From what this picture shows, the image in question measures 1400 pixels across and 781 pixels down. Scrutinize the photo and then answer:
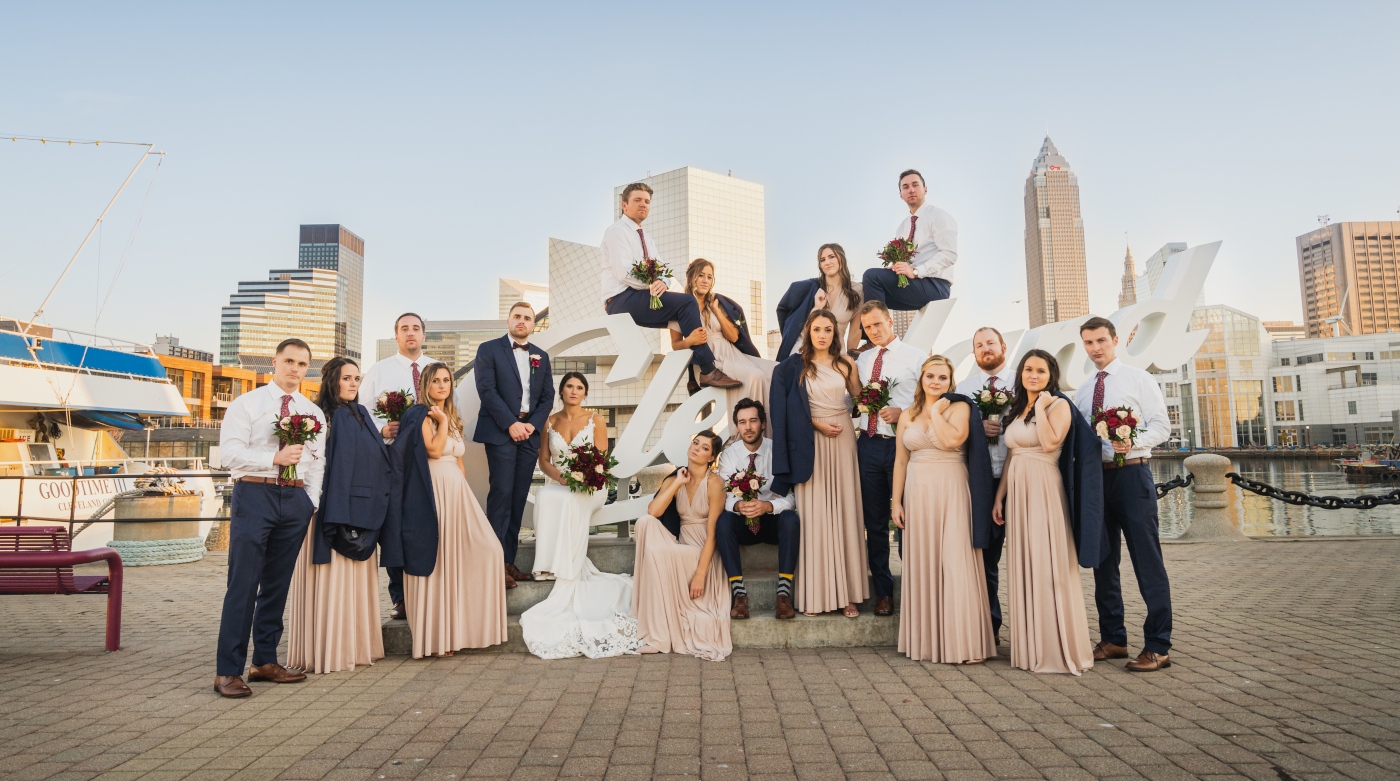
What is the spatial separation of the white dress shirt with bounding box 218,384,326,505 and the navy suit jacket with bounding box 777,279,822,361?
12.7 feet

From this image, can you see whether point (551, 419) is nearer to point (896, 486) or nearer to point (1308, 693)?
point (896, 486)

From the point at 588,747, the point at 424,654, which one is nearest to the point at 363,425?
the point at 424,654

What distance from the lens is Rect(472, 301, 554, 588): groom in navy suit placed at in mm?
6320

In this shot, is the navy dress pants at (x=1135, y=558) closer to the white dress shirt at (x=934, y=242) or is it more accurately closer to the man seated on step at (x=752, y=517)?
the man seated on step at (x=752, y=517)

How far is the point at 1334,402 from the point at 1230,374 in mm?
9453

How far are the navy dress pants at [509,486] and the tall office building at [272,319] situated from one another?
19335cm

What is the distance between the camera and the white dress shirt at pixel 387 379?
20.7 feet

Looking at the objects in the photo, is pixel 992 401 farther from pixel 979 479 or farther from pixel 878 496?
pixel 878 496

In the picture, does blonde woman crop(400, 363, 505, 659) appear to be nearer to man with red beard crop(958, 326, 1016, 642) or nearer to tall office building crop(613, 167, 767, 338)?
man with red beard crop(958, 326, 1016, 642)

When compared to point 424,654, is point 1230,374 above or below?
above

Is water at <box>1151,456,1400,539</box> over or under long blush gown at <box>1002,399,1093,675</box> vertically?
under

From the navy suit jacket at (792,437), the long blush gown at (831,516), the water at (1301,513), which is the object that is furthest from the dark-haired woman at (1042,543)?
the water at (1301,513)

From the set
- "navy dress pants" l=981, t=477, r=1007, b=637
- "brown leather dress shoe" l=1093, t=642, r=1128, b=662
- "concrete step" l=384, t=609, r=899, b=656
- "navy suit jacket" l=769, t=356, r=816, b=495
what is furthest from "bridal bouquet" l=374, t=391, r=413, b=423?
"brown leather dress shoe" l=1093, t=642, r=1128, b=662

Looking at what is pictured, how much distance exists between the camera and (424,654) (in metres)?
5.52
